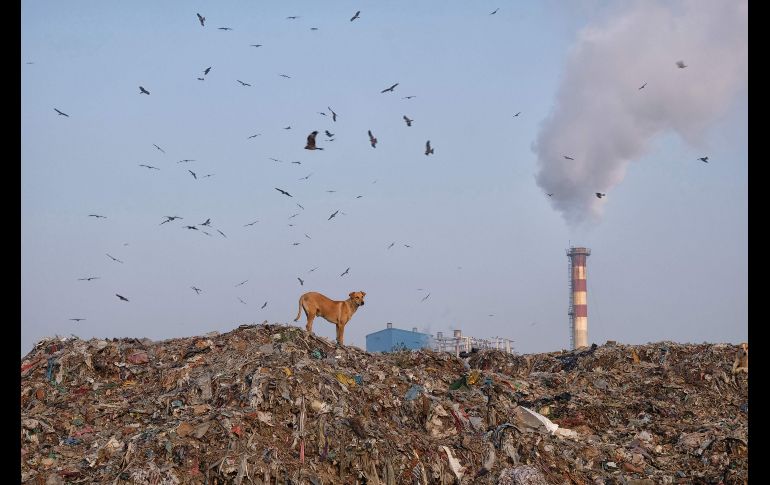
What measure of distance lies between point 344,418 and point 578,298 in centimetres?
5647

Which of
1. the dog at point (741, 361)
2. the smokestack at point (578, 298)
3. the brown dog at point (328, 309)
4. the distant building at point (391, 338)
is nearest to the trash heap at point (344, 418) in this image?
the dog at point (741, 361)

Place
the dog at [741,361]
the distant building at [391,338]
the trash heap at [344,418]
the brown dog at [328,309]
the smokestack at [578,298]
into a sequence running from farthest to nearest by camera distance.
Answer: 1. the smokestack at [578,298]
2. the distant building at [391,338]
3. the brown dog at [328,309]
4. the dog at [741,361]
5. the trash heap at [344,418]

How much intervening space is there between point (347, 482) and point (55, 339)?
27.6ft

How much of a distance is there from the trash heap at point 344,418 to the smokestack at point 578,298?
45800 millimetres

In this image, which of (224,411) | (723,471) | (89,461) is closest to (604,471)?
(723,471)

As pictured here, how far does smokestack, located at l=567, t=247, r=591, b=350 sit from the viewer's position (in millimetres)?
63625

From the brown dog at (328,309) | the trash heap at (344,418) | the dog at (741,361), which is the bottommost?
the trash heap at (344,418)

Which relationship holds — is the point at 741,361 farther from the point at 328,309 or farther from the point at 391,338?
the point at 391,338

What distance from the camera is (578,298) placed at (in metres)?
65.8

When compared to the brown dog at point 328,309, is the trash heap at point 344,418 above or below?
below

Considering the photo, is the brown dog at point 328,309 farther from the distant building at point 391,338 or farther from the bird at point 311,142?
the distant building at point 391,338

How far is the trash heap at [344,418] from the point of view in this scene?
1077cm

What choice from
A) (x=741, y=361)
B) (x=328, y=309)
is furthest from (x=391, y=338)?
(x=741, y=361)
